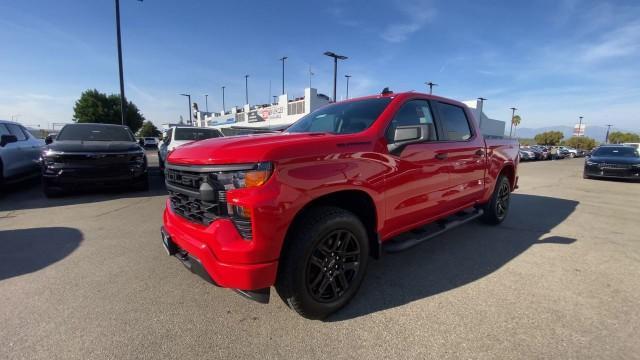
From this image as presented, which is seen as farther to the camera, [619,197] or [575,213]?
[619,197]

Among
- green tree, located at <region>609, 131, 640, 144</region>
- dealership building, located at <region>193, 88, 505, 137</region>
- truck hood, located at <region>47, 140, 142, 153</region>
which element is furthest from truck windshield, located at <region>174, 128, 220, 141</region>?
green tree, located at <region>609, 131, 640, 144</region>

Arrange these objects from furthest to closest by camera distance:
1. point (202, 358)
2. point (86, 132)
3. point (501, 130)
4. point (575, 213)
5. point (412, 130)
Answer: point (501, 130), point (86, 132), point (575, 213), point (412, 130), point (202, 358)

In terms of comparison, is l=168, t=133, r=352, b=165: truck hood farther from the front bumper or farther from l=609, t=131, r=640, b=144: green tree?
l=609, t=131, r=640, b=144: green tree

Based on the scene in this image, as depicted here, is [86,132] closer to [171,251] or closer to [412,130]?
[171,251]

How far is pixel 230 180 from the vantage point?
2.04 meters

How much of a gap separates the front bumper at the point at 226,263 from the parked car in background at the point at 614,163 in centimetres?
1476

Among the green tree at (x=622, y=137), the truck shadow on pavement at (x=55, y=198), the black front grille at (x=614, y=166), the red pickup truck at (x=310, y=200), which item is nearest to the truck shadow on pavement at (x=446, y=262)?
the red pickup truck at (x=310, y=200)

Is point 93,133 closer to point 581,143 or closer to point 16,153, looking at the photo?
point 16,153

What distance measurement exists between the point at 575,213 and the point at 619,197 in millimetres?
3477

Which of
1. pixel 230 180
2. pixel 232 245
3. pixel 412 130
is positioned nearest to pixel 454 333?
pixel 412 130

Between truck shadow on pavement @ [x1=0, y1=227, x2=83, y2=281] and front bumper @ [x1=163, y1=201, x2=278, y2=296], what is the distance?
91.3 inches

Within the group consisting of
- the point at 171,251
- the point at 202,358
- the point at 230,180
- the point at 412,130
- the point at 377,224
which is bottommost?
the point at 202,358

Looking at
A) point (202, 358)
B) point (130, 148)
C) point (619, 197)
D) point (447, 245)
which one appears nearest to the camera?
point (202, 358)

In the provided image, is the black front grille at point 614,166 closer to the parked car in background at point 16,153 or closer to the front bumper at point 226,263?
the front bumper at point 226,263
